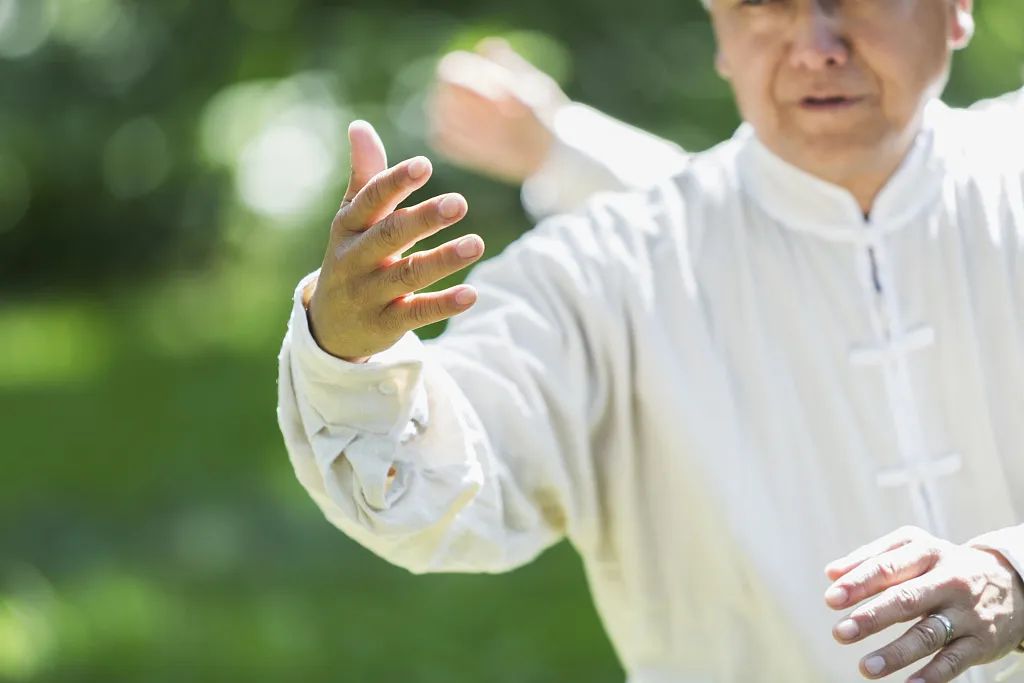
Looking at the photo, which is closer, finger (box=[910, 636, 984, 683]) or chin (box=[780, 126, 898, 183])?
finger (box=[910, 636, 984, 683])

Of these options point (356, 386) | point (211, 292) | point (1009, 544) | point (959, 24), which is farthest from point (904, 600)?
point (211, 292)

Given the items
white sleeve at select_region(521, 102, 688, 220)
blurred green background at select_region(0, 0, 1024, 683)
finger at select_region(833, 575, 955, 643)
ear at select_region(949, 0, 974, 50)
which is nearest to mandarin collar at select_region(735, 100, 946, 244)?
ear at select_region(949, 0, 974, 50)

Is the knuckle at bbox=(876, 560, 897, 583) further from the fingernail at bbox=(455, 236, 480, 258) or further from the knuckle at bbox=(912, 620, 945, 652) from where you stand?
the fingernail at bbox=(455, 236, 480, 258)

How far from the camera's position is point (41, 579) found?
5484 millimetres

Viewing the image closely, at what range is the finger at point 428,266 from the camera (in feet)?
5.46

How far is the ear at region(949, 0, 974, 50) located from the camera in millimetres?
2238

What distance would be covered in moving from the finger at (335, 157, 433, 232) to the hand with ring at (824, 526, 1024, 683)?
574mm

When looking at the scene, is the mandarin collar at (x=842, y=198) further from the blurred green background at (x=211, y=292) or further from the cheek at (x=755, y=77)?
the blurred green background at (x=211, y=292)

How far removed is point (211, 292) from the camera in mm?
7332

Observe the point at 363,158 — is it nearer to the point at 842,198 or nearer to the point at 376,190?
the point at 376,190

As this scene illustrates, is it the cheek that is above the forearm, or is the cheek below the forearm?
above

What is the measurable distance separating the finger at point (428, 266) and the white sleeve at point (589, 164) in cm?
128

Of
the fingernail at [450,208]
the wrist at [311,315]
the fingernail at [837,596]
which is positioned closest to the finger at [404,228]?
the fingernail at [450,208]

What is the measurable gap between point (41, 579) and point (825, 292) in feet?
12.8
